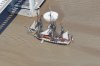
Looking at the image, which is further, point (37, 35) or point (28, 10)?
point (28, 10)

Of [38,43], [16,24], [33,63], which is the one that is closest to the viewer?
[33,63]

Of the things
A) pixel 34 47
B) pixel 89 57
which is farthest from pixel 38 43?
pixel 89 57

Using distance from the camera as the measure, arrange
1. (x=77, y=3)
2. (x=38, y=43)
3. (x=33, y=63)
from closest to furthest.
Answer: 1. (x=33, y=63)
2. (x=38, y=43)
3. (x=77, y=3)

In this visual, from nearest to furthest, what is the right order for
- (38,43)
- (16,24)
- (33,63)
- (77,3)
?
(33,63) < (38,43) < (16,24) < (77,3)

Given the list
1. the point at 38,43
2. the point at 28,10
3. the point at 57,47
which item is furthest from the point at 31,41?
the point at 28,10

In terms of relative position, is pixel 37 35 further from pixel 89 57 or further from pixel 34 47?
pixel 89 57

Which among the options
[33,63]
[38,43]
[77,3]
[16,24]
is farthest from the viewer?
[77,3]

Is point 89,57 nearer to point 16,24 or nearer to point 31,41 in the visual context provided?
point 31,41

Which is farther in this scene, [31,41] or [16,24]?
[16,24]

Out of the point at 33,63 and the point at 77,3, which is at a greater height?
the point at 77,3
